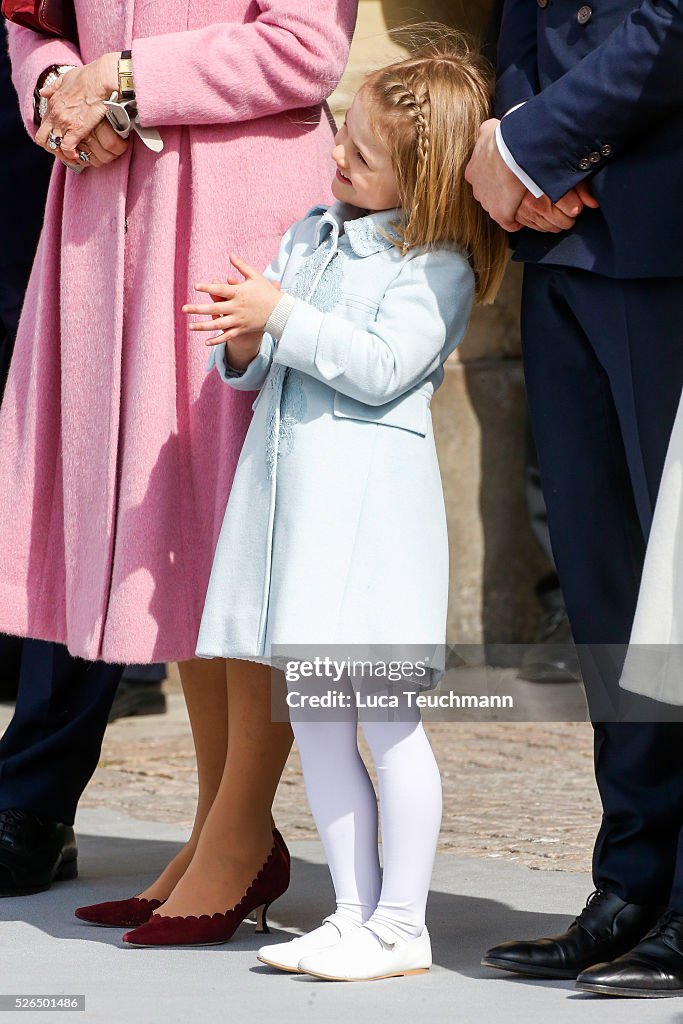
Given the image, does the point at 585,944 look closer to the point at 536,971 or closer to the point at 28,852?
the point at 536,971

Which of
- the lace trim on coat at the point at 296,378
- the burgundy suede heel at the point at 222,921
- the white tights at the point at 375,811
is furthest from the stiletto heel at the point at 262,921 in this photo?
the lace trim on coat at the point at 296,378

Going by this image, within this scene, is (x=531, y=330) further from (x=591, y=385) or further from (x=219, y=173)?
(x=219, y=173)

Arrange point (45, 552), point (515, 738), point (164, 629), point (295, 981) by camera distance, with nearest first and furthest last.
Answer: point (295, 981)
point (164, 629)
point (45, 552)
point (515, 738)

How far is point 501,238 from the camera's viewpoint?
2.55m

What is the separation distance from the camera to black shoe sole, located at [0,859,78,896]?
301 centimetres

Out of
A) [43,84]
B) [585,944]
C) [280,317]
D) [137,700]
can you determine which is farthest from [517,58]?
[137,700]

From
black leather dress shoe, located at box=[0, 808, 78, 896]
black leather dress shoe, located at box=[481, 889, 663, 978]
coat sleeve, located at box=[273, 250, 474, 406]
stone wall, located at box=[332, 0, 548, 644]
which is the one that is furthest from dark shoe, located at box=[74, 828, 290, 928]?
stone wall, located at box=[332, 0, 548, 644]

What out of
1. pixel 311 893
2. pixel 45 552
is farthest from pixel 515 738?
pixel 45 552

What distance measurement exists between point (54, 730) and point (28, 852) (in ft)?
0.84

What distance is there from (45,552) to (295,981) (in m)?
0.94

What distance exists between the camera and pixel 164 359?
8.76 feet

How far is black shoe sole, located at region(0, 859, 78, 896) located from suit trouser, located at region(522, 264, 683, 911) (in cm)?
117

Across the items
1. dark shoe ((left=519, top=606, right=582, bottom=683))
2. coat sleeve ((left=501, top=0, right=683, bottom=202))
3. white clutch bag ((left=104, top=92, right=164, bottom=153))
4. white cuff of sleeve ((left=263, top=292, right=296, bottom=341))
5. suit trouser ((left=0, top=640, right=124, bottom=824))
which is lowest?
suit trouser ((left=0, top=640, right=124, bottom=824))

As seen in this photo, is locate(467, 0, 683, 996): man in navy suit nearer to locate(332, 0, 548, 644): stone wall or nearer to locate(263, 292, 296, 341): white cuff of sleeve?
locate(263, 292, 296, 341): white cuff of sleeve
